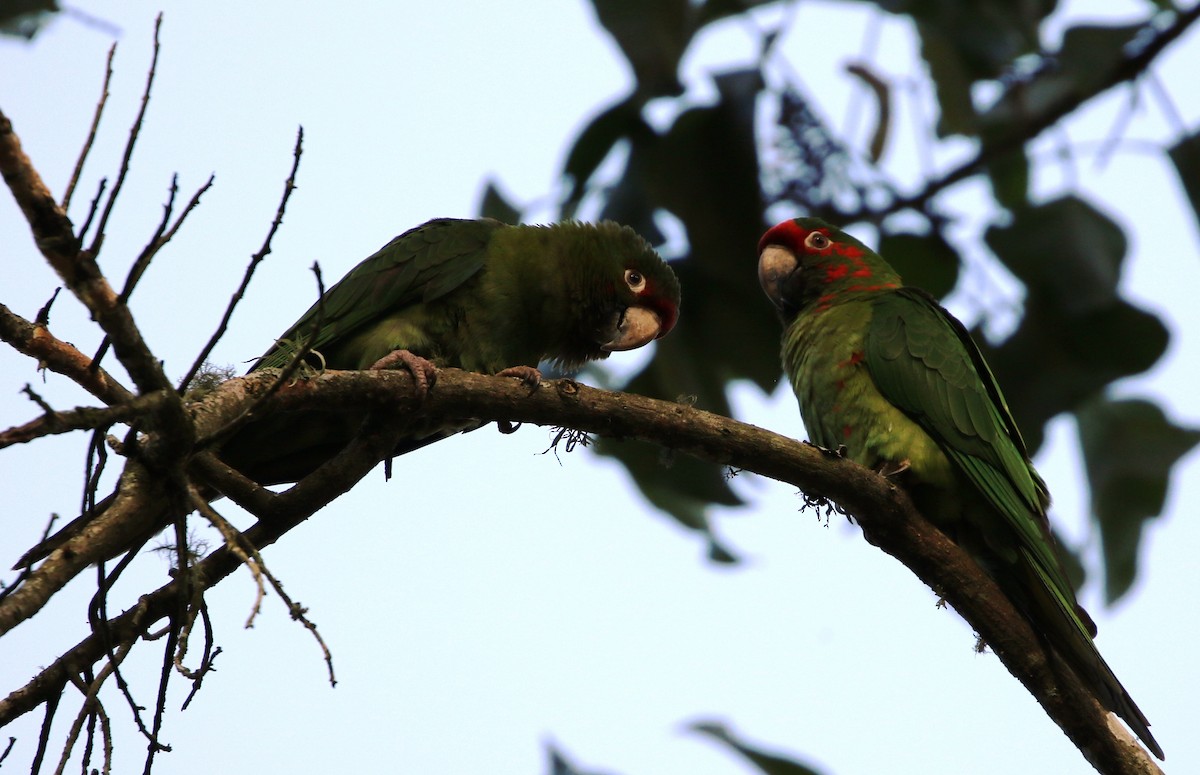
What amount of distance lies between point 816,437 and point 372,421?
1.81 meters

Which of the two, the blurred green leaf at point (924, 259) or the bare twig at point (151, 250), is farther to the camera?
the blurred green leaf at point (924, 259)

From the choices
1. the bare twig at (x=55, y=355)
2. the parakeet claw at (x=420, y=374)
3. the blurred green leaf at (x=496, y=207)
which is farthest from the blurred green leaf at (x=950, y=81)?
the bare twig at (x=55, y=355)

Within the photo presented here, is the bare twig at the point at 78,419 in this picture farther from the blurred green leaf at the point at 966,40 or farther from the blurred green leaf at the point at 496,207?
the blurred green leaf at the point at 966,40

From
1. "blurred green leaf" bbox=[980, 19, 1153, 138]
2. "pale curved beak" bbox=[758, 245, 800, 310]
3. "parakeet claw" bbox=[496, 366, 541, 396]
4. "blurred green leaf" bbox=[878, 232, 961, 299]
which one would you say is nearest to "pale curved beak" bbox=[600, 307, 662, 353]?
"pale curved beak" bbox=[758, 245, 800, 310]

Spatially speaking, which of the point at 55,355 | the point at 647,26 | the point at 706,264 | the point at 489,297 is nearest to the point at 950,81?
the point at 706,264

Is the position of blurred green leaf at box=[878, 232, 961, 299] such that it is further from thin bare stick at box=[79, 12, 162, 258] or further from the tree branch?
thin bare stick at box=[79, 12, 162, 258]

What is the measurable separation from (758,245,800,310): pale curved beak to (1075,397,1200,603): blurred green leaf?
166 cm

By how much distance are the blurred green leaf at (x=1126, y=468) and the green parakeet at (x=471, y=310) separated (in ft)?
7.23

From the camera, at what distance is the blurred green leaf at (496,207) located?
5188 millimetres

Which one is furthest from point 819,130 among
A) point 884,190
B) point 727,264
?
point 727,264

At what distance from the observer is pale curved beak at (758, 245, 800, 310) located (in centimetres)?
454

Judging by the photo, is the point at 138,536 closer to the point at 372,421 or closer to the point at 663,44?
the point at 372,421

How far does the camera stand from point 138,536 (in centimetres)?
233

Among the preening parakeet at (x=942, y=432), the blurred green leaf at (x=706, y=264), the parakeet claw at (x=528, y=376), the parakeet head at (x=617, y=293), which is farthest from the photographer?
the blurred green leaf at (x=706, y=264)
